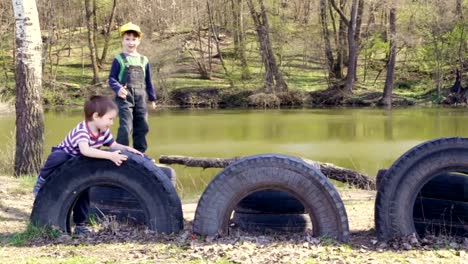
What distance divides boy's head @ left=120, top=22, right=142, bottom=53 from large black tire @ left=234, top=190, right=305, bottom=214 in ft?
8.41

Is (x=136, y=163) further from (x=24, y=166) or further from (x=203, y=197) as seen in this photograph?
(x=24, y=166)

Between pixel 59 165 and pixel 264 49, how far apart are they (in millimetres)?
33374

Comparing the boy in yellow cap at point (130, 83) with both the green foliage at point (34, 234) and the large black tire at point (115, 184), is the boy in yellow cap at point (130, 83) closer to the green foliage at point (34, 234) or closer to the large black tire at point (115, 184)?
the large black tire at point (115, 184)

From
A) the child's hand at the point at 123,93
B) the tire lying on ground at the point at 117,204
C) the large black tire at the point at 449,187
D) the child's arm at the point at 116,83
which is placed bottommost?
the tire lying on ground at the point at 117,204

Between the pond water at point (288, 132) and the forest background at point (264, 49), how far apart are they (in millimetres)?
4836

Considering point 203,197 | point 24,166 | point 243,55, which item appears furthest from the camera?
point 243,55

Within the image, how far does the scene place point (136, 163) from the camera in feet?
16.4

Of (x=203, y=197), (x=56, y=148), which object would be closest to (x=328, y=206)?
(x=203, y=197)

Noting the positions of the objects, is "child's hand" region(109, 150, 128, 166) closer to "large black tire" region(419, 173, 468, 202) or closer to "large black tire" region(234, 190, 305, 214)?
"large black tire" region(234, 190, 305, 214)

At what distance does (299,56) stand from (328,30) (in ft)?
8.30

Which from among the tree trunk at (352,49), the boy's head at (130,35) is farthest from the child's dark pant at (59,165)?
the tree trunk at (352,49)

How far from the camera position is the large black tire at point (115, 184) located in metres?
4.99

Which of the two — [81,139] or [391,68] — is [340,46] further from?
[81,139]

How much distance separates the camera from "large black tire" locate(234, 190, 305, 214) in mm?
5402
